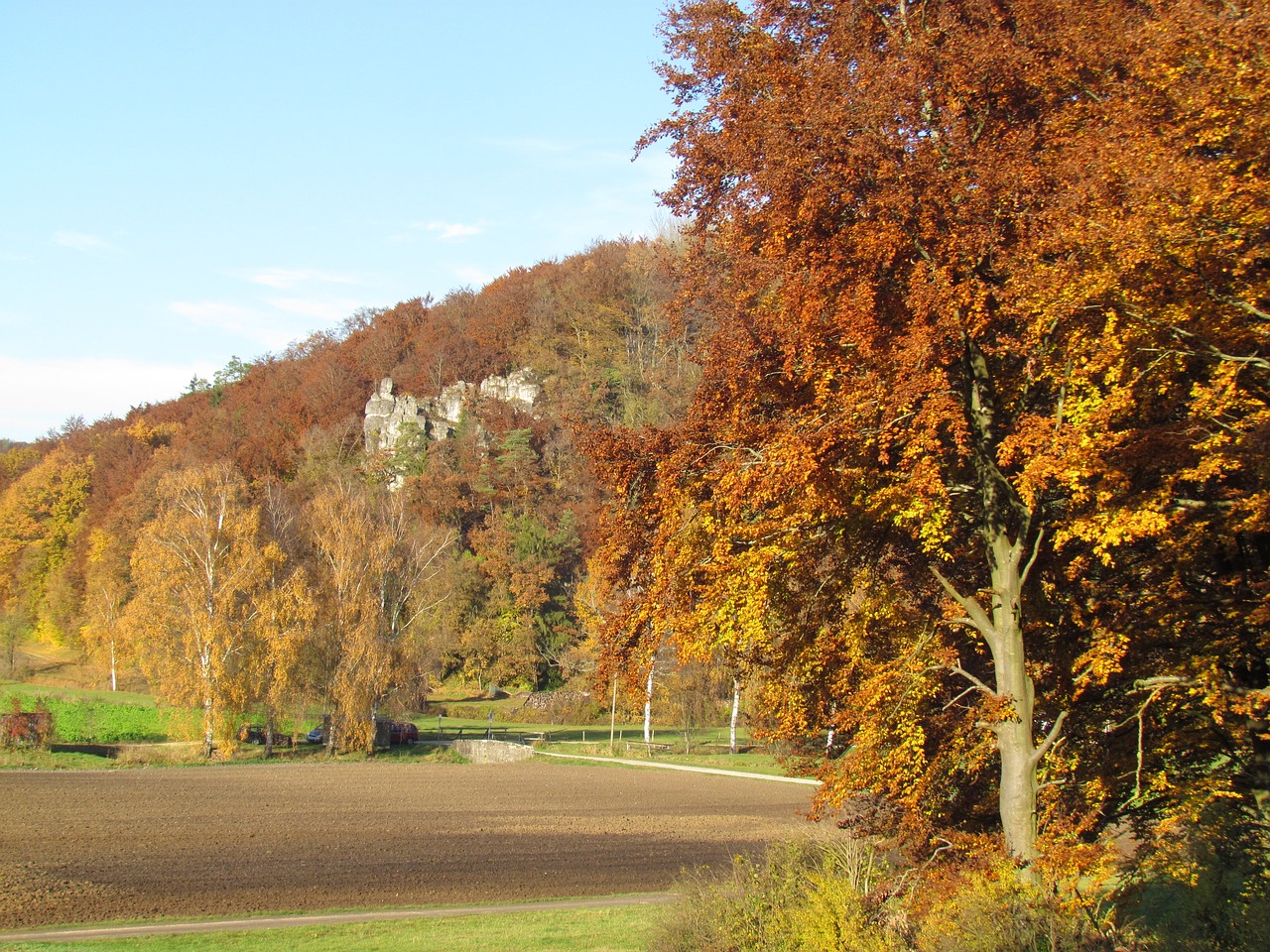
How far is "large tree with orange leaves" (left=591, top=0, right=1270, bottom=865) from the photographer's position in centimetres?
815

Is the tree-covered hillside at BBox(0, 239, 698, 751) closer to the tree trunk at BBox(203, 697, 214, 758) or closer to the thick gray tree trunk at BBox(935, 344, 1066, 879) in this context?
the tree trunk at BBox(203, 697, 214, 758)

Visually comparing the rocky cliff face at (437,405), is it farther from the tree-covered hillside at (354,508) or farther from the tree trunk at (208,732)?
the tree trunk at (208,732)

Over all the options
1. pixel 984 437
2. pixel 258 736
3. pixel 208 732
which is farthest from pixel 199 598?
pixel 984 437

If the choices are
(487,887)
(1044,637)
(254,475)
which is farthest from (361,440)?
(1044,637)

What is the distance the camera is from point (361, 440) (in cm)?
10631

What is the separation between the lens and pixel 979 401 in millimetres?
10398

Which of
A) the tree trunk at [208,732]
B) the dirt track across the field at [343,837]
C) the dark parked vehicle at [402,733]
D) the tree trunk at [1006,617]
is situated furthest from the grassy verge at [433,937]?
the dark parked vehicle at [402,733]

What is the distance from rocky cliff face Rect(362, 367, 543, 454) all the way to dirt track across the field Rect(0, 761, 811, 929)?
66.1 m

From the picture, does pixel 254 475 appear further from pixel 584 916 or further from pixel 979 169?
pixel 979 169

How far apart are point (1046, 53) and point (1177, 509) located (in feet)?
15.9

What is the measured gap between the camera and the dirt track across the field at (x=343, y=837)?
53.5 feet

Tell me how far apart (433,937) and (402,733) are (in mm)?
39303

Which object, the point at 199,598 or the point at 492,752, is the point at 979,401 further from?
the point at 199,598

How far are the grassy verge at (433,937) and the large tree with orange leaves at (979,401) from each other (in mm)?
4325
